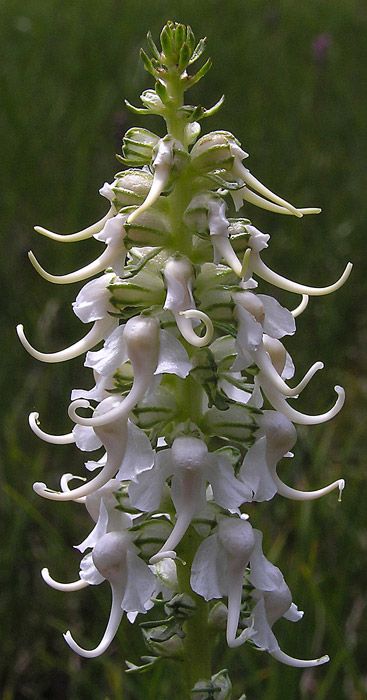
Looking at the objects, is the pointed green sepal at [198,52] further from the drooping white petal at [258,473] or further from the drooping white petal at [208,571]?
the drooping white petal at [208,571]

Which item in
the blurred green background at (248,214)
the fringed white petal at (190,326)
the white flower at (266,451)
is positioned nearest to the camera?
the fringed white petal at (190,326)

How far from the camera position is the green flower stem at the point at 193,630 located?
1120mm

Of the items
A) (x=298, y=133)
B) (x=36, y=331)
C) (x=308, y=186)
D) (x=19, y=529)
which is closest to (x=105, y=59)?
(x=298, y=133)

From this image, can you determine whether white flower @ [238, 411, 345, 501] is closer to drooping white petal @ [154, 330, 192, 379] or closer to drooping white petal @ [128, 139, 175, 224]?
drooping white petal @ [154, 330, 192, 379]

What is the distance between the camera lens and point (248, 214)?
3.74 meters

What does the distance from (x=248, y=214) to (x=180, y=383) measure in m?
2.67

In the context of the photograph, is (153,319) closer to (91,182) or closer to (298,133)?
(91,182)

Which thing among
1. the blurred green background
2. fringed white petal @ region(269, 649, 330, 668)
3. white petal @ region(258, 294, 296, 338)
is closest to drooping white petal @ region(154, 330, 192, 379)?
white petal @ region(258, 294, 296, 338)

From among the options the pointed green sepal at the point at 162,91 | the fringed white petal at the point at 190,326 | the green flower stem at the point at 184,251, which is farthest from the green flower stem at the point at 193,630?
the pointed green sepal at the point at 162,91

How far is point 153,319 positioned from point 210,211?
135mm

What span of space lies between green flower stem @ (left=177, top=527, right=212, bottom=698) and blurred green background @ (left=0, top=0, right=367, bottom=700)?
0.27 metres

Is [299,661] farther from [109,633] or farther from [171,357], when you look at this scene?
[171,357]

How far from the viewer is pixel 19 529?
2094mm

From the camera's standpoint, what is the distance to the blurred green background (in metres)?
1.96
